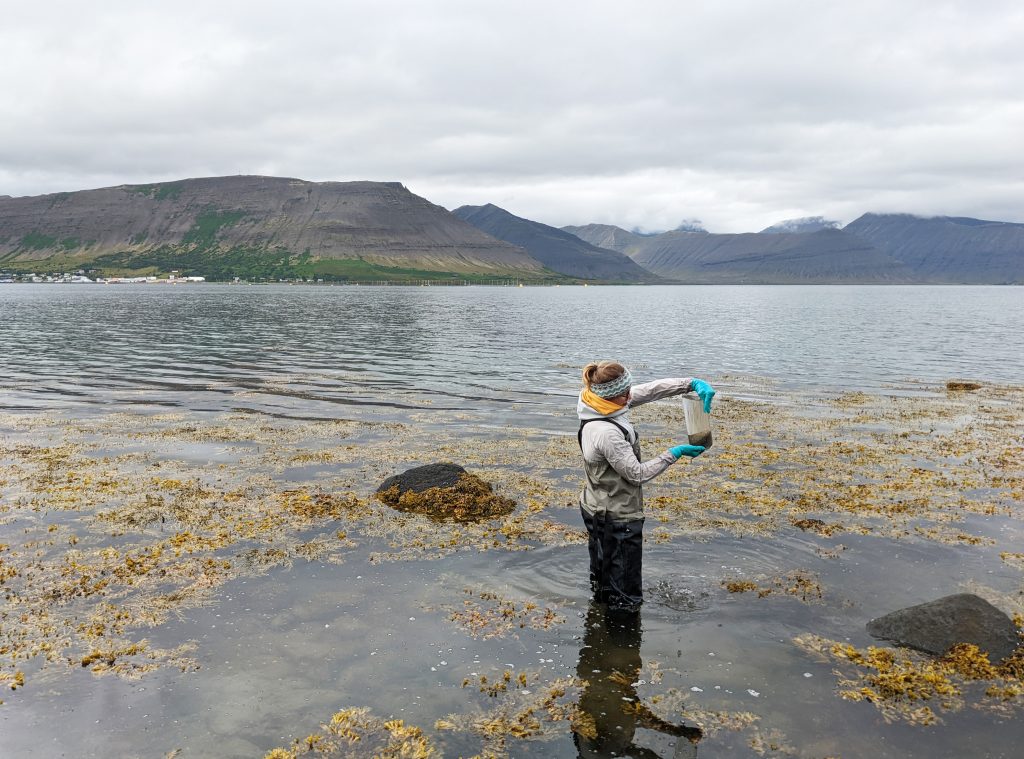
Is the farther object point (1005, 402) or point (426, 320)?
point (426, 320)

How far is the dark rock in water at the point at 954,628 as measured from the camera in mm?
10656

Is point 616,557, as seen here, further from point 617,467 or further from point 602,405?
point 602,405

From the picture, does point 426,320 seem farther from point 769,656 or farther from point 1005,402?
point 769,656

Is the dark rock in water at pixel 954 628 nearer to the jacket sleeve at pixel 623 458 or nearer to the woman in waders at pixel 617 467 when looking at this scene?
the woman in waders at pixel 617 467

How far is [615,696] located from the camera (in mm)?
9602

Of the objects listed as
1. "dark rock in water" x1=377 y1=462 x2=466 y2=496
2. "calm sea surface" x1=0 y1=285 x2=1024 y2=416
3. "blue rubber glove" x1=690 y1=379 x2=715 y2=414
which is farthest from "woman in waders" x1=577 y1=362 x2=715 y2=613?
"calm sea surface" x1=0 y1=285 x2=1024 y2=416

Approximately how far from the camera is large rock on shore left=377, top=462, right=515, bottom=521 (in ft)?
56.7

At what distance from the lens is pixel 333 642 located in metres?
11.0

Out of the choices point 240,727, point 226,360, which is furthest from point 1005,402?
point 226,360

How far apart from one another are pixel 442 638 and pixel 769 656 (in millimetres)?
5201

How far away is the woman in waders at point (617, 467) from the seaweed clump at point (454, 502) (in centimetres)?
561

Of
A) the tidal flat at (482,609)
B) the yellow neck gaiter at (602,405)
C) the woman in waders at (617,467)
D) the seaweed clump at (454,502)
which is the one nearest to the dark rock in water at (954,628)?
the tidal flat at (482,609)

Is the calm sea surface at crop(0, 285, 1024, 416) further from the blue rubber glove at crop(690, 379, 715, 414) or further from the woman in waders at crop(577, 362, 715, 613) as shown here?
the blue rubber glove at crop(690, 379, 715, 414)

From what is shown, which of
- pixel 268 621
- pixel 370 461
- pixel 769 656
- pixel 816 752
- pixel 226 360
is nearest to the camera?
pixel 816 752
